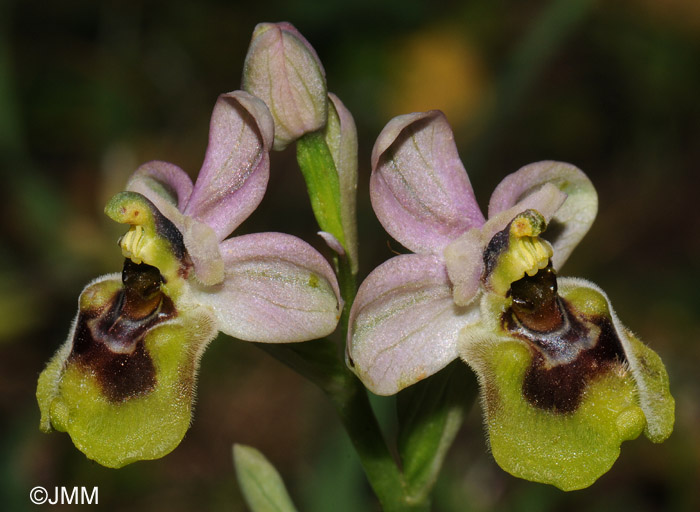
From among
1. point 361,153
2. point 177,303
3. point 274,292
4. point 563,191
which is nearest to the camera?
point 274,292

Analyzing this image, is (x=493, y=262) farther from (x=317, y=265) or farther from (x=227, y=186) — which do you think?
(x=227, y=186)

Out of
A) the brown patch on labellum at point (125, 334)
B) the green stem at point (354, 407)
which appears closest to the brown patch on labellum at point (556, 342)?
the green stem at point (354, 407)

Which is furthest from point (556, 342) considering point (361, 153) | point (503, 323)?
point (361, 153)

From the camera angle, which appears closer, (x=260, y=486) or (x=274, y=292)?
(x=274, y=292)

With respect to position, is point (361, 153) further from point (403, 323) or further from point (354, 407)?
point (403, 323)

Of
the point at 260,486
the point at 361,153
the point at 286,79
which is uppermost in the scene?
the point at 286,79

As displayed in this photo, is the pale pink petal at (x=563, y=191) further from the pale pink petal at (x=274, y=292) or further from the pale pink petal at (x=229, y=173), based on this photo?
the pale pink petal at (x=229, y=173)

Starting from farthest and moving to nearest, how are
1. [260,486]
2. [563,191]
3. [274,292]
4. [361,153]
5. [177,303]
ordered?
[361,153]
[260,486]
[563,191]
[177,303]
[274,292]
